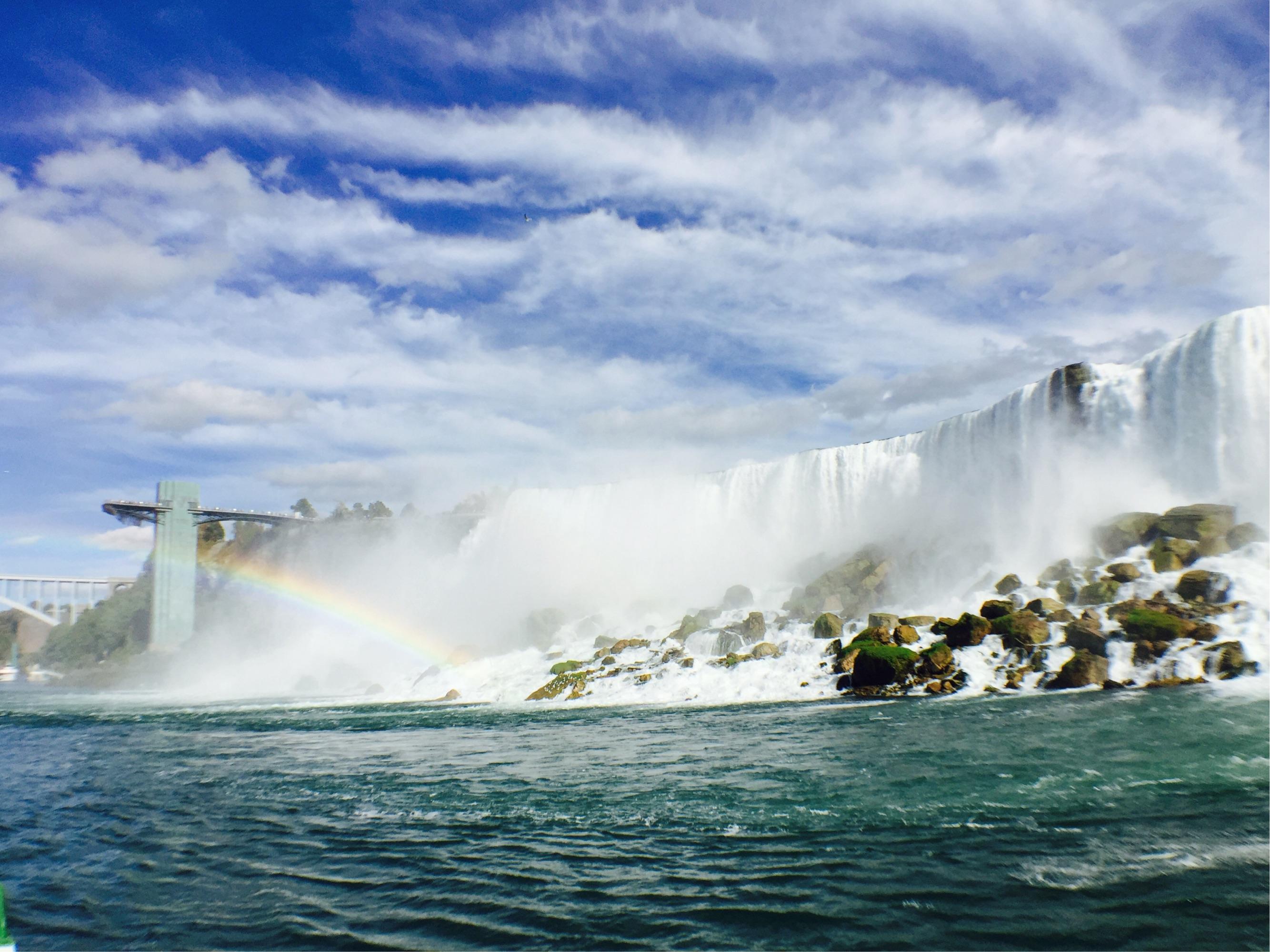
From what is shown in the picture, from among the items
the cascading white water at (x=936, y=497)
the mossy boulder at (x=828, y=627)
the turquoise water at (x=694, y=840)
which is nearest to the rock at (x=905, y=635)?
the mossy boulder at (x=828, y=627)

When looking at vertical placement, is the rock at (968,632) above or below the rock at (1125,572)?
below

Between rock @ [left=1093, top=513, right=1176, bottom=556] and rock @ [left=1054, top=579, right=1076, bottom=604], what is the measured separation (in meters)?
2.78

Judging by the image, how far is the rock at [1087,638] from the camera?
19828mm

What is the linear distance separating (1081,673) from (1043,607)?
4245 millimetres

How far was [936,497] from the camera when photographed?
38781 mm

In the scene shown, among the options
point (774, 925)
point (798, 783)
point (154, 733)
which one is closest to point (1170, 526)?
point (798, 783)

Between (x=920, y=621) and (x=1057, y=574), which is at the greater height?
(x=1057, y=574)

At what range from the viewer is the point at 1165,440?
99.1ft

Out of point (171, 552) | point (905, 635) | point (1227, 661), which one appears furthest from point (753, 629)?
point (171, 552)

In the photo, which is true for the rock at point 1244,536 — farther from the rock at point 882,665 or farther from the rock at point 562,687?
the rock at point 562,687

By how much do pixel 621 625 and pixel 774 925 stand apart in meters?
34.9

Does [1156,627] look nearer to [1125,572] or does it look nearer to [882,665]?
[1125,572]

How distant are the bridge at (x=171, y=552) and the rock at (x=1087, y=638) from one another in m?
70.5

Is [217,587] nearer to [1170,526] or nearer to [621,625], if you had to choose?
[621,625]
